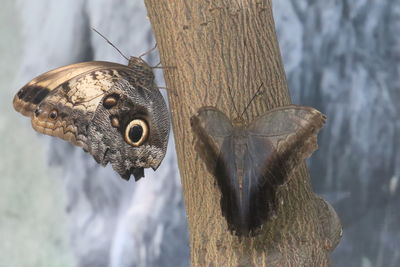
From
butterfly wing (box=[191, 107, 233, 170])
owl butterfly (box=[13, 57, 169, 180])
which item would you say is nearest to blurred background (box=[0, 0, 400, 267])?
owl butterfly (box=[13, 57, 169, 180])

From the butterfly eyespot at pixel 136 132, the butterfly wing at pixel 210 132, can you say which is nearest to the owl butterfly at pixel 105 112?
the butterfly eyespot at pixel 136 132

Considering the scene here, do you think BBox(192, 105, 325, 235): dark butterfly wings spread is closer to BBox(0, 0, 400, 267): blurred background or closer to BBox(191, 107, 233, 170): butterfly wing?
BBox(191, 107, 233, 170): butterfly wing

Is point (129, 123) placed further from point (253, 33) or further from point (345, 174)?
point (345, 174)

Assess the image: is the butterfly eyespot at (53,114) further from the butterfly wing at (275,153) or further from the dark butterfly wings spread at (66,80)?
the butterfly wing at (275,153)

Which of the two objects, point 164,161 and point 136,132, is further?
point 164,161

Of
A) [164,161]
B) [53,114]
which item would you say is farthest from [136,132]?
[164,161]

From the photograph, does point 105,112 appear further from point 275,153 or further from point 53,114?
point 275,153

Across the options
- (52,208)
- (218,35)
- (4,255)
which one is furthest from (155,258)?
(218,35)
